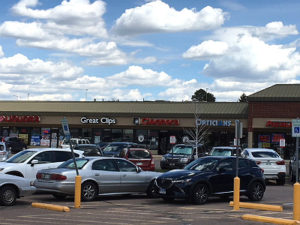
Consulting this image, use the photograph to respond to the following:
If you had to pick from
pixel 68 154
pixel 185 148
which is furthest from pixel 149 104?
pixel 68 154

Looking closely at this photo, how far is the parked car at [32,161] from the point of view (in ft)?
60.9

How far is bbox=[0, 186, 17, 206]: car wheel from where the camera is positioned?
1555 centimetres

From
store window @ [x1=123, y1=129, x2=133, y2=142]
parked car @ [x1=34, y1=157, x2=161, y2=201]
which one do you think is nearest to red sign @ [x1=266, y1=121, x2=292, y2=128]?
store window @ [x1=123, y1=129, x2=133, y2=142]

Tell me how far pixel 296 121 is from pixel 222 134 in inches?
1603

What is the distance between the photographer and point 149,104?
6091cm

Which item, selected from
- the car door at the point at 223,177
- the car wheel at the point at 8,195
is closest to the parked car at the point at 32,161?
the car wheel at the point at 8,195

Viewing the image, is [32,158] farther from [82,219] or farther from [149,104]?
[149,104]

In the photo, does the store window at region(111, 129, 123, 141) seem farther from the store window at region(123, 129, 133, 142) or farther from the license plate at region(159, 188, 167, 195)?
the license plate at region(159, 188, 167, 195)

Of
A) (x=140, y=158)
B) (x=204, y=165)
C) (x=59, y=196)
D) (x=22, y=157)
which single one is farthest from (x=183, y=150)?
Answer: (x=59, y=196)

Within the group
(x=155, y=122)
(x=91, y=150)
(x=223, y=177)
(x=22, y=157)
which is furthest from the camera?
(x=155, y=122)

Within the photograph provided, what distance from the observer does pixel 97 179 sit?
56.7 ft

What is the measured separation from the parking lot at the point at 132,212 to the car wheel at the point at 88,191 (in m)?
0.24

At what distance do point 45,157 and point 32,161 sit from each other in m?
0.72

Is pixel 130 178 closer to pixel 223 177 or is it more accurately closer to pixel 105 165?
pixel 105 165
